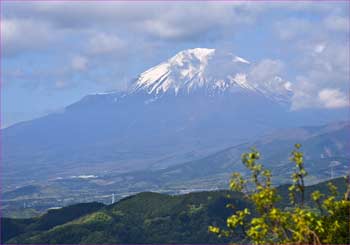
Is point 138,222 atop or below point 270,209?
atop

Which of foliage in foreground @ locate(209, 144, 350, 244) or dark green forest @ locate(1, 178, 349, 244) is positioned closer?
foliage in foreground @ locate(209, 144, 350, 244)

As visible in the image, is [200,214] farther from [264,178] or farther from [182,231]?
[264,178]

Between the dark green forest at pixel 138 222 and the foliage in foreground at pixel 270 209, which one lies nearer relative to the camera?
the foliage in foreground at pixel 270 209

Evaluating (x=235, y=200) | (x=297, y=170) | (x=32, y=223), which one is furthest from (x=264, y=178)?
(x=32, y=223)

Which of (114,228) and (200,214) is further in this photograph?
(200,214)

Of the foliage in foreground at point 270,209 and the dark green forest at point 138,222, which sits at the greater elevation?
the dark green forest at point 138,222

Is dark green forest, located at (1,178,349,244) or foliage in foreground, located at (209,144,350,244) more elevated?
dark green forest, located at (1,178,349,244)

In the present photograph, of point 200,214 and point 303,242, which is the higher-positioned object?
point 200,214

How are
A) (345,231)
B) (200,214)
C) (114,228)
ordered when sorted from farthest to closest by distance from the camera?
(200,214), (114,228), (345,231)

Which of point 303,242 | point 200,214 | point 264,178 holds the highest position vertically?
point 200,214

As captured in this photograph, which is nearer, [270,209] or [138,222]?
[270,209]

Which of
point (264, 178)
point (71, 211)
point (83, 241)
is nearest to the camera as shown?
point (264, 178)
